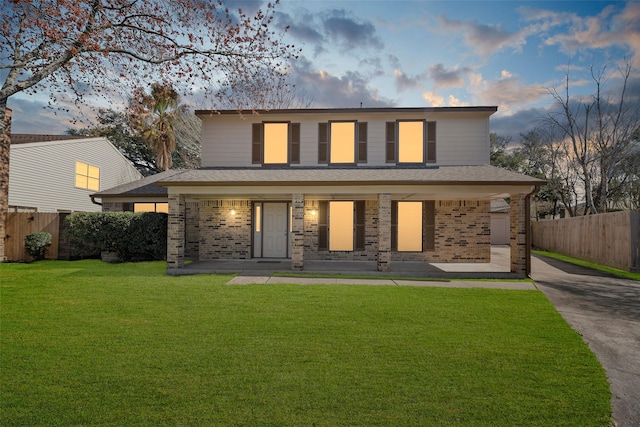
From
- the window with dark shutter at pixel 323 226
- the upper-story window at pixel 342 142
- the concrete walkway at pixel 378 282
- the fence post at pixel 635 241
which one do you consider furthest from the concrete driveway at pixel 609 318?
the upper-story window at pixel 342 142

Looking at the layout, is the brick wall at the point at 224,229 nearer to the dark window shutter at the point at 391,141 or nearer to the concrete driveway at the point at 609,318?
the dark window shutter at the point at 391,141

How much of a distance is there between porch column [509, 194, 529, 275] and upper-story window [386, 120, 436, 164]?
3648 mm

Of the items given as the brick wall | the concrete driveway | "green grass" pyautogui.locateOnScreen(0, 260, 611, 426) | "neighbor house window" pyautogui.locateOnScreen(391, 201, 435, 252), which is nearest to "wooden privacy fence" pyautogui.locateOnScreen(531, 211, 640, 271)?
the concrete driveway

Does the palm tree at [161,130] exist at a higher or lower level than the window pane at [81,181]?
higher

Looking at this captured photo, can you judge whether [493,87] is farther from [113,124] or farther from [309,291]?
[113,124]

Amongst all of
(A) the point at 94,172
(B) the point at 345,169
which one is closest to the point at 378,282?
(B) the point at 345,169

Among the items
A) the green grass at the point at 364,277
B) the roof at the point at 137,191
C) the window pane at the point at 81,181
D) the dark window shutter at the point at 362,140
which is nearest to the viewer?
the green grass at the point at 364,277

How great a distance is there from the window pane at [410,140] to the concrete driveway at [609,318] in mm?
6101

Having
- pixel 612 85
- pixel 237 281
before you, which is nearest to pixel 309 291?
pixel 237 281

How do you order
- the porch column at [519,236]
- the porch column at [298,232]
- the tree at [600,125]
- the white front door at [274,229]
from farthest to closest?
the tree at [600,125] → the white front door at [274,229] → the porch column at [298,232] → the porch column at [519,236]

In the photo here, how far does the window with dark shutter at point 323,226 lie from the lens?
1388 centimetres

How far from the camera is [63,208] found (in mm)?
20438

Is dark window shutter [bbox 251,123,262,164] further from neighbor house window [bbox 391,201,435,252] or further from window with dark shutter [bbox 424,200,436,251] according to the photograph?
window with dark shutter [bbox 424,200,436,251]

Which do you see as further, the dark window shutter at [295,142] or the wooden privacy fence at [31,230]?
the wooden privacy fence at [31,230]
